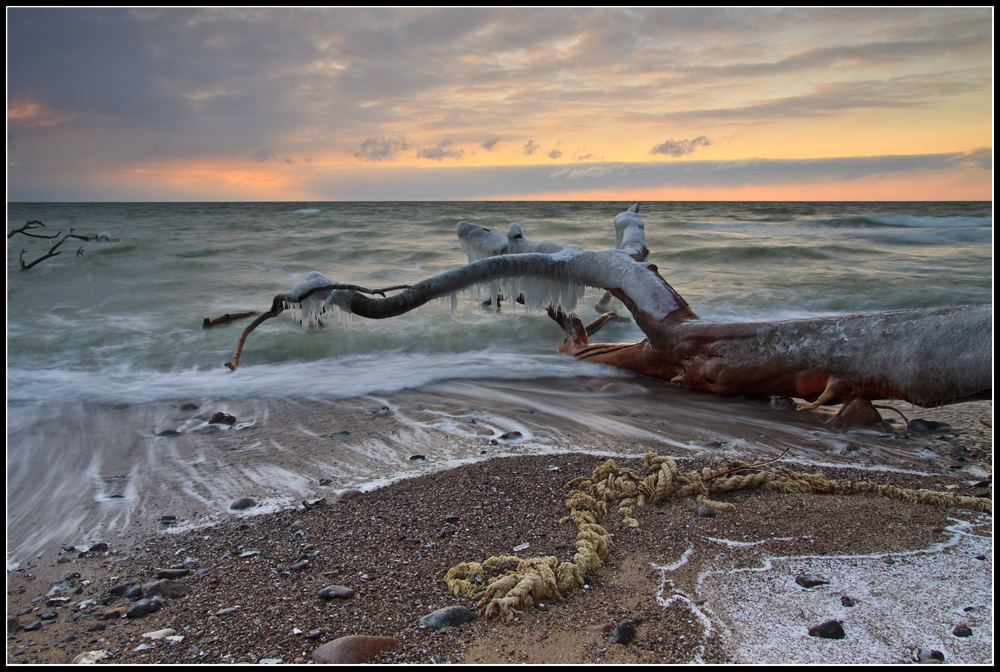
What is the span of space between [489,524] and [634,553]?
2.00ft

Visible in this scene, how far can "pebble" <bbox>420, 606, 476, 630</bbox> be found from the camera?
1.79m

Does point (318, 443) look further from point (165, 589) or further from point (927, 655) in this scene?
point (927, 655)

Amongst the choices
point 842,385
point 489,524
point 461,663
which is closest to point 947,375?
point 842,385

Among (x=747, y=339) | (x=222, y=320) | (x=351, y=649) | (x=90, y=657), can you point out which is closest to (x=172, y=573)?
(x=90, y=657)

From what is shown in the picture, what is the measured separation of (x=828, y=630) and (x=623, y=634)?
2.02ft

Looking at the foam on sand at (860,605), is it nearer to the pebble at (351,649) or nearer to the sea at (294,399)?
the pebble at (351,649)

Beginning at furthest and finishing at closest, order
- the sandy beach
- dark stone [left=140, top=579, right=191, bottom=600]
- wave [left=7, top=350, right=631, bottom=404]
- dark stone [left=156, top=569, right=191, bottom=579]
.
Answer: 1. wave [left=7, top=350, right=631, bottom=404]
2. dark stone [left=156, top=569, right=191, bottom=579]
3. dark stone [left=140, top=579, right=191, bottom=600]
4. the sandy beach

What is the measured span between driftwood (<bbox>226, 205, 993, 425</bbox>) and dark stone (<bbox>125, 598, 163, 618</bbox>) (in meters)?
2.49

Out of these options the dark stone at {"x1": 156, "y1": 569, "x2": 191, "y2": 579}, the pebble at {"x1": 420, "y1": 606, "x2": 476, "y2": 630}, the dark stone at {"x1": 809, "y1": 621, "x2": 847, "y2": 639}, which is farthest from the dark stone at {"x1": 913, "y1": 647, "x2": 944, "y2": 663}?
the dark stone at {"x1": 156, "y1": 569, "x2": 191, "y2": 579}

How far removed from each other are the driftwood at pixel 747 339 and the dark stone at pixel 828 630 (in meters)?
2.16

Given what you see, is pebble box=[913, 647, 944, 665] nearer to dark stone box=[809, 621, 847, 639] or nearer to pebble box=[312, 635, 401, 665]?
dark stone box=[809, 621, 847, 639]

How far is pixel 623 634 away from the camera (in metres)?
1.71

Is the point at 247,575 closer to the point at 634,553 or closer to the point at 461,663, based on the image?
the point at 461,663

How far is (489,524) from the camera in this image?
2.46 meters
